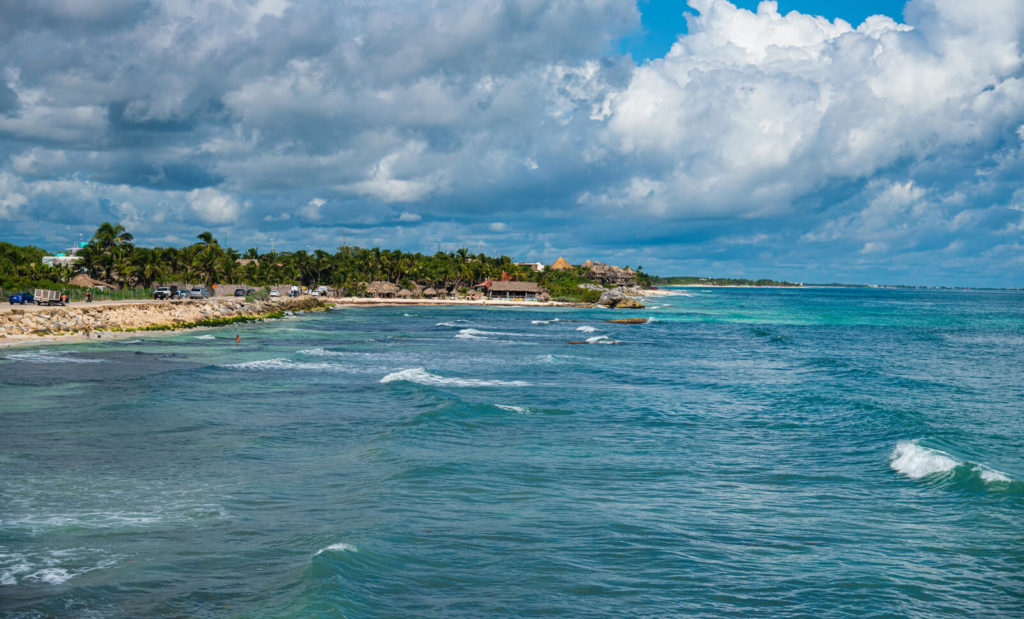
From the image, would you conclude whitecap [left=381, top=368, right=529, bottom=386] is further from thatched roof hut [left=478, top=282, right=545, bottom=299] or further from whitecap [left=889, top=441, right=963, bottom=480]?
thatched roof hut [left=478, top=282, right=545, bottom=299]

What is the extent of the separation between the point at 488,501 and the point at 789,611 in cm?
618

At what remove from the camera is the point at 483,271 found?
156 metres

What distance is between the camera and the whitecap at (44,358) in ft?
116

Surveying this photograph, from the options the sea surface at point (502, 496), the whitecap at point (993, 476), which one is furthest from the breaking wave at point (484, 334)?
the whitecap at point (993, 476)

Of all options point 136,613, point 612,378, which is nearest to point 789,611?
point 136,613

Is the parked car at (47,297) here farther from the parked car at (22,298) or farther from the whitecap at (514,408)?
the whitecap at (514,408)

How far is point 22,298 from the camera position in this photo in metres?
59.5

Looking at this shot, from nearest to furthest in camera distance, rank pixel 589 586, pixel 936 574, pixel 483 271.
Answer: pixel 589 586
pixel 936 574
pixel 483 271

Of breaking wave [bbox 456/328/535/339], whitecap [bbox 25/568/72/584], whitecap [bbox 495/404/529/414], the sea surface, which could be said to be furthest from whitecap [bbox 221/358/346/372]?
whitecap [bbox 25/568/72/584]

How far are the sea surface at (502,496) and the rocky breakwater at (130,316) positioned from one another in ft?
59.9

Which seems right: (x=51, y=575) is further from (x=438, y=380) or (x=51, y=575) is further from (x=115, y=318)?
(x=115, y=318)

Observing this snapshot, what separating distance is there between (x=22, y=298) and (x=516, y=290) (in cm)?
9386

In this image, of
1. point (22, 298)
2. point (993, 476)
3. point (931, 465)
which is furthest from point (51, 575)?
point (22, 298)

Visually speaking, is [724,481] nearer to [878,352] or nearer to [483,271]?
[878,352]
